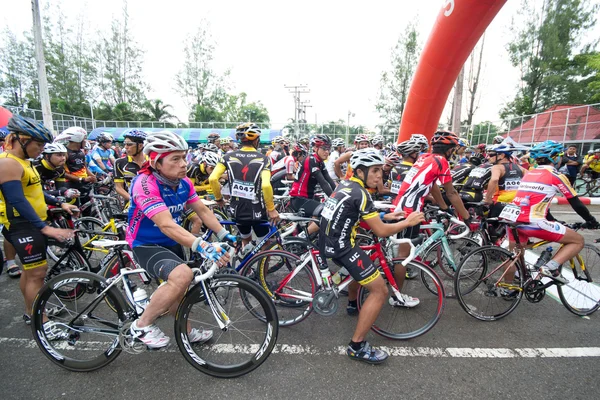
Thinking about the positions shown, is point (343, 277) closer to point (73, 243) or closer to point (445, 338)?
point (445, 338)

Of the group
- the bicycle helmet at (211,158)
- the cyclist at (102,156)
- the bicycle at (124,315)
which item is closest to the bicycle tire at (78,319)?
the bicycle at (124,315)

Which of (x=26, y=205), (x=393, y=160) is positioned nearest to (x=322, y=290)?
(x=26, y=205)

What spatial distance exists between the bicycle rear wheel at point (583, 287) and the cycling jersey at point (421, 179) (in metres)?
1.85

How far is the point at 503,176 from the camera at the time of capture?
5.00 m

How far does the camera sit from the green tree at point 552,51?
2655 centimetres

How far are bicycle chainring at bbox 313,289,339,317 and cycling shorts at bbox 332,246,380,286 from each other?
1.44 ft

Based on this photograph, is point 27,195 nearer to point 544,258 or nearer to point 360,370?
point 360,370

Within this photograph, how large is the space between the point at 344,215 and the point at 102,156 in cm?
932

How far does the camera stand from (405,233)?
4.13 metres

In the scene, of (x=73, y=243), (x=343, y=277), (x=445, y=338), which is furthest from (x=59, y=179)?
(x=445, y=338)

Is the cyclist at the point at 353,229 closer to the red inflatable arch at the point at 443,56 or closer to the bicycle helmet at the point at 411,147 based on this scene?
the bicycle helmet at the point at 411,147

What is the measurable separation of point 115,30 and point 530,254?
174 ft

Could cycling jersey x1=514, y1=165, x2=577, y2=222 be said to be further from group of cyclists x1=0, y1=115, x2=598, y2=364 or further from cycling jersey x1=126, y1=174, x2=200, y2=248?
cycling jersey x1=126, y1=174, x2=200, y2=248

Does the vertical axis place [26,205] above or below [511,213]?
above
